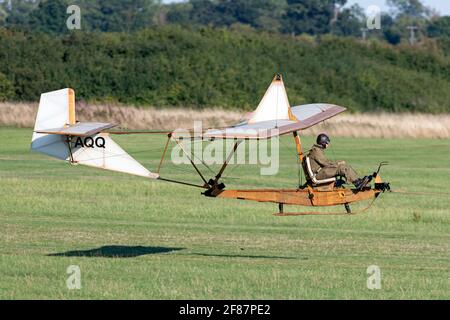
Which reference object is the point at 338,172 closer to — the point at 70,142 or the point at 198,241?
the point at 70,142

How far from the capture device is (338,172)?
60.6 ft

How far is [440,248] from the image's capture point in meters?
22.2

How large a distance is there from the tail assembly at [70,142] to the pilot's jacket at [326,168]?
2.54m

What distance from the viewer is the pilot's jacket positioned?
1844cm

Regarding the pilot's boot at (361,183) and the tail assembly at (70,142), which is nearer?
the pilot's boot at (361,183)

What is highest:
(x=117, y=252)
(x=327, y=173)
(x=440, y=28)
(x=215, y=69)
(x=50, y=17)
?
(x=440, y=28)

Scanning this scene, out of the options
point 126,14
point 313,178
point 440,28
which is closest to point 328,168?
point 313,178

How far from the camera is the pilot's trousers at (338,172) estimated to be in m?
18.4

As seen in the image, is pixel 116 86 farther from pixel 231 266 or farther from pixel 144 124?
pixel 231 266

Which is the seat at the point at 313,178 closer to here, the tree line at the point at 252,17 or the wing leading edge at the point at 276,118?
the wing leading edge at the point at 276,118

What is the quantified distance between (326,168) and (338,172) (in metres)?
0.20

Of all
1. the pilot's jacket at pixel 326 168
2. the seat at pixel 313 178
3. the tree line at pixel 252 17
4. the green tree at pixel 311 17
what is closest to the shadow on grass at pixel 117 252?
the seat at pixel 313 178

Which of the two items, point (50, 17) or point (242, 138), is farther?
point (50, 17)

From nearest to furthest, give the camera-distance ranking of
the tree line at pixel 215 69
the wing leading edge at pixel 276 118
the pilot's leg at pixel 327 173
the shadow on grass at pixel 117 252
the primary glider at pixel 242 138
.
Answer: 1. the wing leading edge at pixel 276 118
2. the primary glider at pixel 242 138
3. the pilot's leg at pixel 327 173
4. the shadow on grass at pixel 117 252
5. the tree line at pixel 215 69
